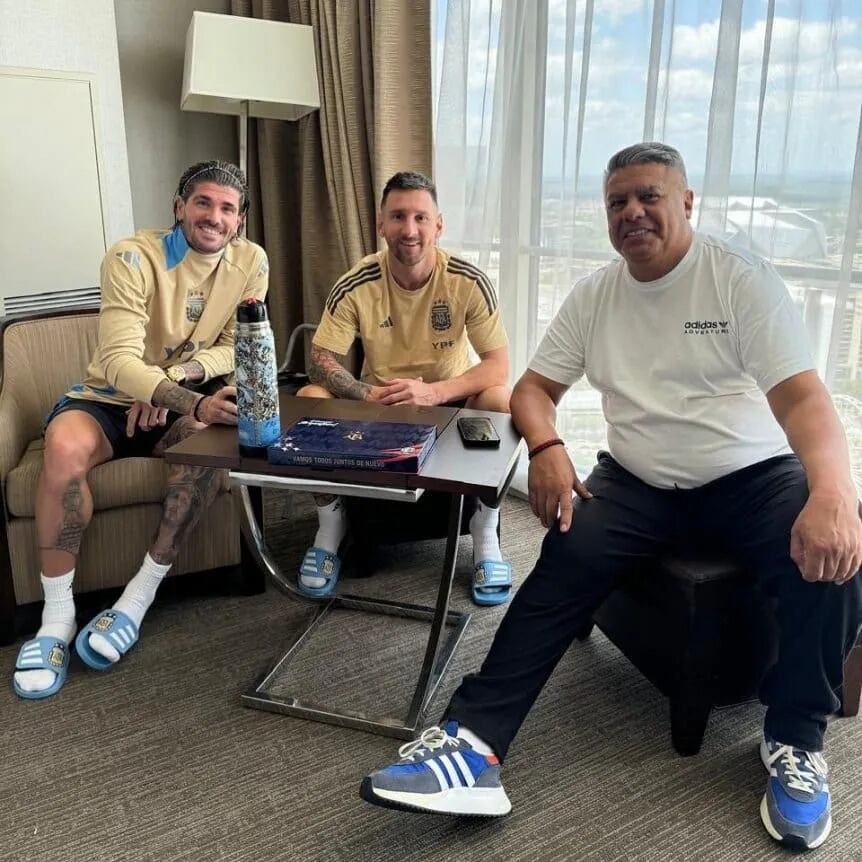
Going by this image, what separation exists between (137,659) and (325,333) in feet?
3.30

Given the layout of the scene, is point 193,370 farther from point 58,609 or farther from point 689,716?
point 689,716

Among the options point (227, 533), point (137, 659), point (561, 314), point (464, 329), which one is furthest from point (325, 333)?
point (137, 659)

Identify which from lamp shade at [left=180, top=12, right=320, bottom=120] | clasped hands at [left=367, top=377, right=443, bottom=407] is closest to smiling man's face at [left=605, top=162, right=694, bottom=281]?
clasped hands at [left=367, top=377, right=443, bottom=407]

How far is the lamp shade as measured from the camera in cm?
284

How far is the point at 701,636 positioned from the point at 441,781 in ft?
1.77

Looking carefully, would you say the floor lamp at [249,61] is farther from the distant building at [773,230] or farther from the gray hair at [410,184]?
the distant building at [773,230]

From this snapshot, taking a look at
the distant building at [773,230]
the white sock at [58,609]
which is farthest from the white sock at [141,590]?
the distant building at [773,230]

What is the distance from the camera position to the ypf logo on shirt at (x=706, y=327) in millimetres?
1556

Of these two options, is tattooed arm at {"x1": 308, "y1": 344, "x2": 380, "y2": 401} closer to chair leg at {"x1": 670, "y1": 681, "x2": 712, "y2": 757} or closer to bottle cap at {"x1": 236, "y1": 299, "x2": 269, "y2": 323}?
bottle cap at {"x1": 236, "y1": 299, "x2": 269, "y2": 323}

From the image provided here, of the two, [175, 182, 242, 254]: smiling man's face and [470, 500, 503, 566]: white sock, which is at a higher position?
[175, 182, 242, 254]: smiling man's face

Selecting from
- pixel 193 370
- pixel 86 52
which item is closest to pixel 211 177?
pixel 193 370

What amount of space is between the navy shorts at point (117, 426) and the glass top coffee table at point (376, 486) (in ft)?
1.05

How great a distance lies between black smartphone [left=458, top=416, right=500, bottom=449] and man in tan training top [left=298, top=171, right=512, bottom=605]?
49cm

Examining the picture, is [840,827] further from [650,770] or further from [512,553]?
[512,553]
